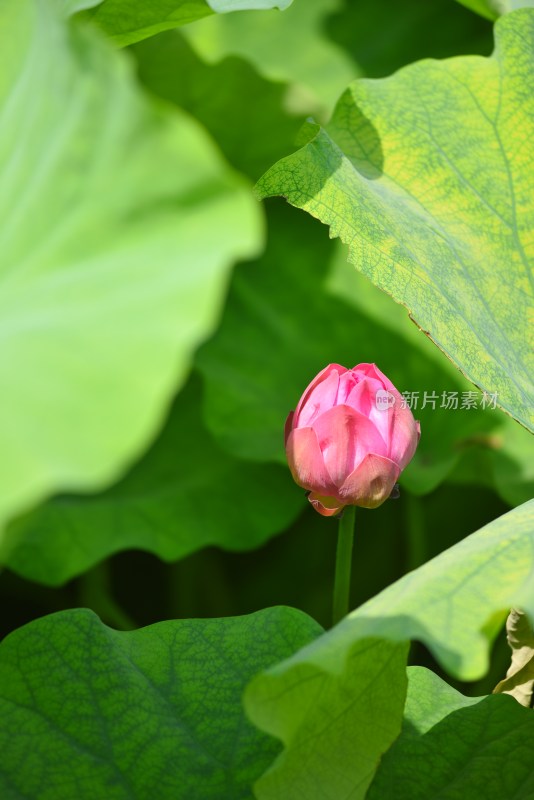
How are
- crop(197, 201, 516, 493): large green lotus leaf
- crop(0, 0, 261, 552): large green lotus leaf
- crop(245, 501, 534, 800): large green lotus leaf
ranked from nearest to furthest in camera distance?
crop(0, 0, 261, 552): large green lotus leaf → crop(245, 501, 534, 800): large green lotus leaf → crop(197, 201, 516, 493): large green lotus leaf

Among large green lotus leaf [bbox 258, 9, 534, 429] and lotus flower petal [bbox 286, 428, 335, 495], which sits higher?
large green lotus leaf [bbox 258, 9, 534, 429]

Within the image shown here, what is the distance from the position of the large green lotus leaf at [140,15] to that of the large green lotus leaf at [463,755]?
694mm

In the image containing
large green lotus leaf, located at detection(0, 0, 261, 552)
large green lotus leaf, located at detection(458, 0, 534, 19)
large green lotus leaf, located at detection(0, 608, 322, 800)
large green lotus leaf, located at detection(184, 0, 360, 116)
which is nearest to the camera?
large green lotus leaf, located at detection(0, 0, 261, 552)

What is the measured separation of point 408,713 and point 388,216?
0.43 meters

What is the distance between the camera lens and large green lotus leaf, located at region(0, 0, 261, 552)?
449mm

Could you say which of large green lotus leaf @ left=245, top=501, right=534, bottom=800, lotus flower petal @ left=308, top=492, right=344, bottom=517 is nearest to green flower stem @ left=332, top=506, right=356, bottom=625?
lotus flower petal @ left=308, top=492, right=344, bottom=517

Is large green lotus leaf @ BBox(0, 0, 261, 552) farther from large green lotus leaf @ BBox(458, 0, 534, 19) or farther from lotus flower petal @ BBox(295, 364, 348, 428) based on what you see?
large green lotus leaf @ BBox(458, 0, 534, 19)

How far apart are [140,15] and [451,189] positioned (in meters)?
0.36

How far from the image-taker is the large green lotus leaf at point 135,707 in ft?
2.63

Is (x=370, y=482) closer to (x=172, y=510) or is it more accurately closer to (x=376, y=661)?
(x=376, y=661)

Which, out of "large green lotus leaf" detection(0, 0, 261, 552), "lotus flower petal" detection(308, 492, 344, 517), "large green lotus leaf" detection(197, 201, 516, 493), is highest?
"large green lotus leaf" detection(0, 0, 261, 552)

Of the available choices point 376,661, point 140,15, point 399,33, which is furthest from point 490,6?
point 376,661

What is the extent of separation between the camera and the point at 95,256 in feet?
1.86

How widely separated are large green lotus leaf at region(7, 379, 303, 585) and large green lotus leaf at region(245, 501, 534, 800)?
555 mm
